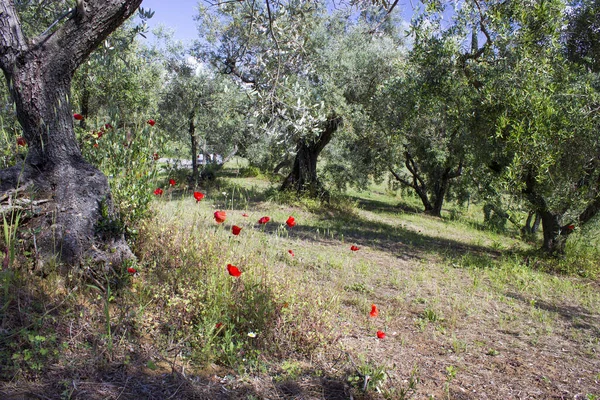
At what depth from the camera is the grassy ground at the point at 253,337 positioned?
8.43 ft

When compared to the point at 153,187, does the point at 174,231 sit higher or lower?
lower

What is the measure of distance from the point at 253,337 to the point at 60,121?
2.50 m

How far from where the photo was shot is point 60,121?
359 cm

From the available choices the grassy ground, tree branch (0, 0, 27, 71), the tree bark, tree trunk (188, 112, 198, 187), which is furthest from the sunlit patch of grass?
tree trunk (188, 112, 198, 187)

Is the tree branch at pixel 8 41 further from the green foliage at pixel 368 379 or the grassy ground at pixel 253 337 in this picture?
the green foliage at pixel 368 379

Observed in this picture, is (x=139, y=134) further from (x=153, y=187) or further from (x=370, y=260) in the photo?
(x=370, y=260)

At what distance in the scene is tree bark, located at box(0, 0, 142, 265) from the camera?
342 cm

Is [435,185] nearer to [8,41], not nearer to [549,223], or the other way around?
[549,223]

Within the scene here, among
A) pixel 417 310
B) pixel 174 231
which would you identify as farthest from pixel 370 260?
pixel 174 231

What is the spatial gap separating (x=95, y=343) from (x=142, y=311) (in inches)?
17.5

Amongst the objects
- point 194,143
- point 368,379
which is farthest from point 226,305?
point 194,143

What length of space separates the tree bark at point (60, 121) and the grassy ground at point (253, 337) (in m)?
0.40

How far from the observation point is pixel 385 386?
286 cm

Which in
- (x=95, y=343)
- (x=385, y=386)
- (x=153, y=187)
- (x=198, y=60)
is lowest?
(x=385, y=386)
